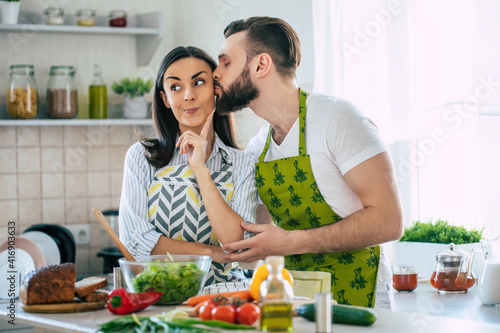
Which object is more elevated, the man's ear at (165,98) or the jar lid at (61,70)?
the jar lid at (61,70)

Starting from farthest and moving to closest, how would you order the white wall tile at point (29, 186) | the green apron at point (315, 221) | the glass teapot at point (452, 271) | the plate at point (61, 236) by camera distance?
the white wall tile at point (29, 186), the plate at point (61, 236), the glass teapot at point (452, 271), the green apron at point (315, 221)

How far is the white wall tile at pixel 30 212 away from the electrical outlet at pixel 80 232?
0.50 feet

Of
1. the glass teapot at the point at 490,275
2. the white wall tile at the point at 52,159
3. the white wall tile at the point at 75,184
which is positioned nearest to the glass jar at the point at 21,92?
the white wall tile at the point at 52,159

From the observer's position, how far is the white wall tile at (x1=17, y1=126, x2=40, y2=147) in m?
3.32

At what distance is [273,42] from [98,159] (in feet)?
5.57

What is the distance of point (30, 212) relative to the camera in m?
3.33

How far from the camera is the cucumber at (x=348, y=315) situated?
1.28 m

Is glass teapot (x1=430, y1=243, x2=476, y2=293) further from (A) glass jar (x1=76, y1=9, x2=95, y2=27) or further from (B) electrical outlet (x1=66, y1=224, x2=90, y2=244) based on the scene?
(A) glass jar (x1=76, y1=9, x2=95, y2=27)

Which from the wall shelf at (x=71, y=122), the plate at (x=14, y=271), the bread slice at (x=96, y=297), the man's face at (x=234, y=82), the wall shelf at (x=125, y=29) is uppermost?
the wall shelf at (x=125, y=29)

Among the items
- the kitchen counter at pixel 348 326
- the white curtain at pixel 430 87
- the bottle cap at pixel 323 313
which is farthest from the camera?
the white curtain at pixel 430 87

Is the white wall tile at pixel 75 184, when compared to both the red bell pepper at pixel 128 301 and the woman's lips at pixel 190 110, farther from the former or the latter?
the red bell pepper at pixel 128 301

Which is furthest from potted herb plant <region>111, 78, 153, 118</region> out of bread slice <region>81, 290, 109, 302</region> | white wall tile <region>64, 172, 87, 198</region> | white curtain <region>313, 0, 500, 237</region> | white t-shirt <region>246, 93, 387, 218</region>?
bread slice <region>81, 290, 109, 302</region>

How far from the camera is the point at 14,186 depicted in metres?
3.30

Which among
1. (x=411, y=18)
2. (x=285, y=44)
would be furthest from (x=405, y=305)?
(x=411, y=18)
